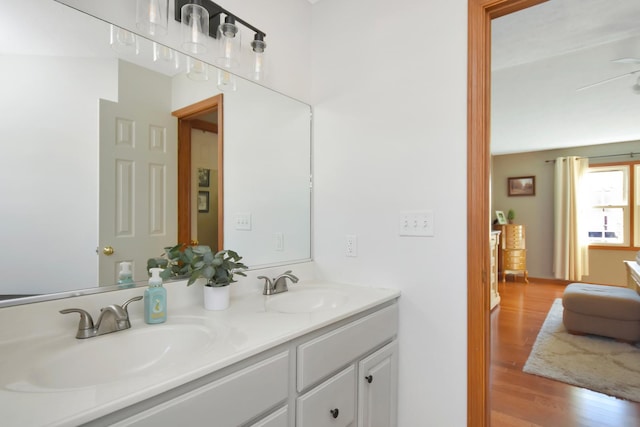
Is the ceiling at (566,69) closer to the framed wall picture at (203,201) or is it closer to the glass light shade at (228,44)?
the glass light shade at (228,44)

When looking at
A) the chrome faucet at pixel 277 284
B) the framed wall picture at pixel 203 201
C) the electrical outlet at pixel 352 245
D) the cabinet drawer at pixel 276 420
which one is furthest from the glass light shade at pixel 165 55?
the cabinet drawer at pixel 276 420

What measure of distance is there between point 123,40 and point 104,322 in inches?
37.7

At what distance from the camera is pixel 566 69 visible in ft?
9.00

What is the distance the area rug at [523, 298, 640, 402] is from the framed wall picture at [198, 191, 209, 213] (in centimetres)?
271

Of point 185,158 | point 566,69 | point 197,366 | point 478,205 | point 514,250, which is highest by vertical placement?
point 566,69

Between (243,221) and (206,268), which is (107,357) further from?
(243,221)

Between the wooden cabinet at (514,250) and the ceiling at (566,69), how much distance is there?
1841mm

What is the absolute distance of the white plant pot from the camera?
1.23m

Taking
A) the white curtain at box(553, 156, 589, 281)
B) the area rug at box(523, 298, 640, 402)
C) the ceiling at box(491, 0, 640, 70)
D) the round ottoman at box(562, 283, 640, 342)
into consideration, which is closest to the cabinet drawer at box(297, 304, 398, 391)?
the area rug at box(523, 298, 640, 402)

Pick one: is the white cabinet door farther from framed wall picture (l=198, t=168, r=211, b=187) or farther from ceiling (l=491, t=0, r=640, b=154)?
ceiling (l=491, t=0, r=640, b=154)

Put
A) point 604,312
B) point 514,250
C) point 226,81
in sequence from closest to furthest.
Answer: point 226,81 → point 604,312 → point 514,250

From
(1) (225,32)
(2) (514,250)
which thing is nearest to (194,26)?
(1) (225,32)

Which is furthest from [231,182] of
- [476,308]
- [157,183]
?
[476,308]

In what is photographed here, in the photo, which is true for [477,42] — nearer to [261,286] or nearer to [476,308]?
[476,308]
